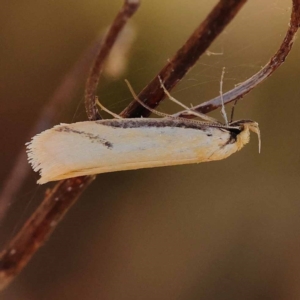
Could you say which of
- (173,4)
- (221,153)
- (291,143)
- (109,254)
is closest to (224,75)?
(221,153)

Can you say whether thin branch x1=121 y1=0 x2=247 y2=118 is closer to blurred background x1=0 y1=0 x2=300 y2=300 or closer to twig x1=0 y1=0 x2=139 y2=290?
twig x1=0 y1=0 x2=139 y2=290

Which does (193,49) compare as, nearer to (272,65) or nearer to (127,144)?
(272,65)

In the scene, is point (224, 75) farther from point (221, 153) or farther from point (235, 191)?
point (235, 191)

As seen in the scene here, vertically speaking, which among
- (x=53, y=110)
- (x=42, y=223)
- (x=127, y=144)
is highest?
(x=53, y=110)

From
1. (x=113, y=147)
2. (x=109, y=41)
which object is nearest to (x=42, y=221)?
(x=113, y=147)

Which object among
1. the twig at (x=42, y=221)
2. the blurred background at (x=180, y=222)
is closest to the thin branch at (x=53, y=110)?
the twig at (x=42, y=221)

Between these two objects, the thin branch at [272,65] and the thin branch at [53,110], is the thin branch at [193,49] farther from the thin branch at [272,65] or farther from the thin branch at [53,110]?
the thin branch at [53,110]
